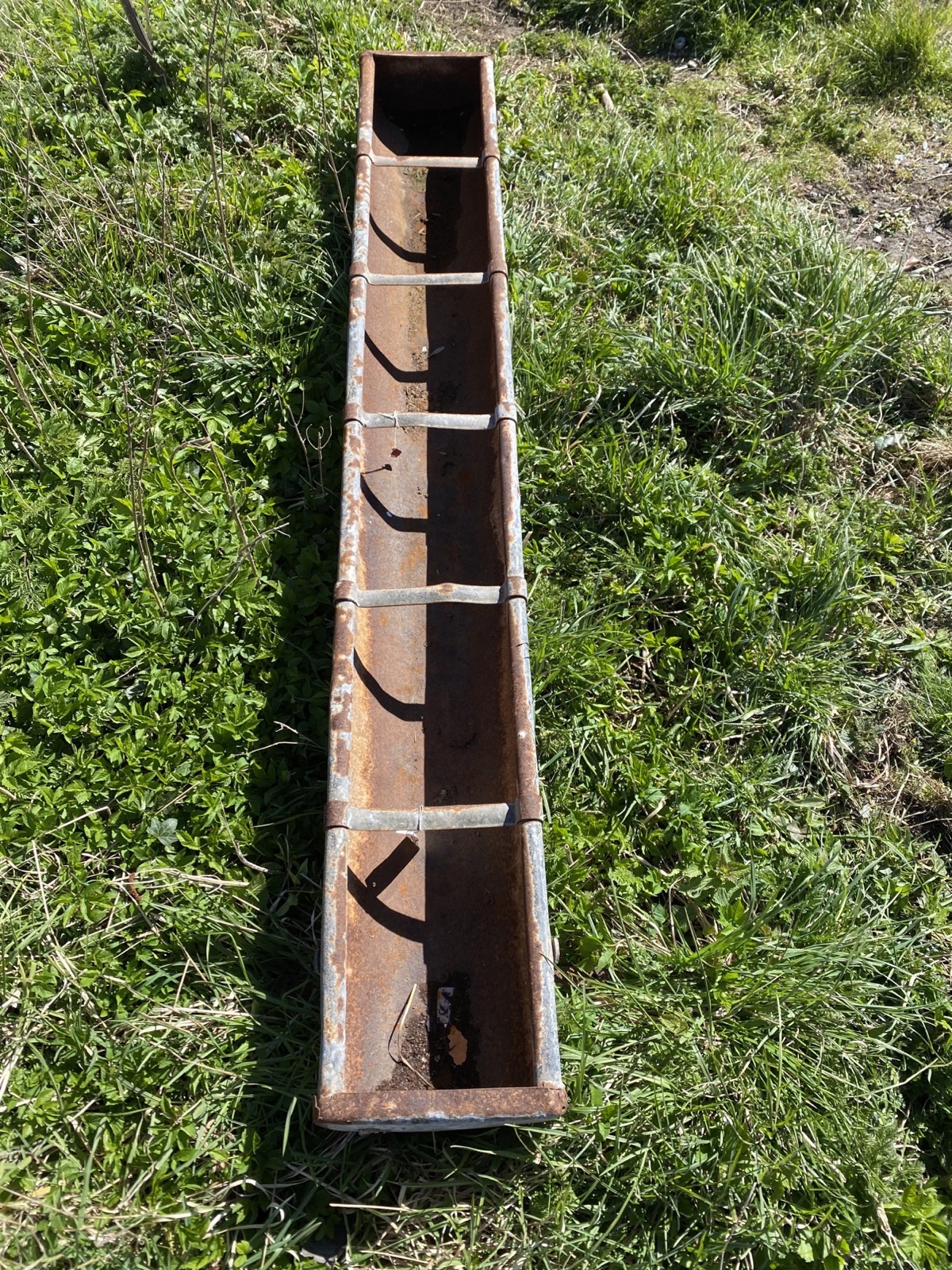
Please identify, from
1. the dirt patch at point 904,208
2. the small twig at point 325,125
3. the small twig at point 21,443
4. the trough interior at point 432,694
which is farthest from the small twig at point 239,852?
the dirt patch at point 904,208

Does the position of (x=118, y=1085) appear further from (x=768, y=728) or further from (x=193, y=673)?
(x=768, y=728)

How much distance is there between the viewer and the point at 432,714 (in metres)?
3.37

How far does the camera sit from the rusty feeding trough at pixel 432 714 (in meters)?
2.56

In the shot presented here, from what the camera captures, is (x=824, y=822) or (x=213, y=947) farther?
(x=824, y=822)

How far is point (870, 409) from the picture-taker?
430 centimetres

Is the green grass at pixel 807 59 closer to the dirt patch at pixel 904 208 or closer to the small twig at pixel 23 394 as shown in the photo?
the dirt patch at pixel 904 208

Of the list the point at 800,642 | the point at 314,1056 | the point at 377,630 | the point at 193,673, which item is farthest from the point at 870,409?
the point at 314,1056

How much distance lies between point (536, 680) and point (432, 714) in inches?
15.8

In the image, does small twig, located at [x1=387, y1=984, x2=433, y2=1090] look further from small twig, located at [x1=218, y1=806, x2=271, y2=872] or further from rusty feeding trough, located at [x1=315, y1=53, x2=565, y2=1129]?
small twig, located at [x1=218, y1=806, x2=271, y2=872]

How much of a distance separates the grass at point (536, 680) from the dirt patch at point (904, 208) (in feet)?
1.55

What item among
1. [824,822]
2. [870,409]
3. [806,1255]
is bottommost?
[806,1255]

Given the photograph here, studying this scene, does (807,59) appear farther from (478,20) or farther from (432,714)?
(432,714)

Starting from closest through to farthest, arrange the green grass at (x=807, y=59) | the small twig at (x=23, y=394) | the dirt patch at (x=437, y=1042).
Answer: the dirt patch at (x=437, y=1042)
the small twig at (x=23, y=394)
the green grass at (x=807, y=59)

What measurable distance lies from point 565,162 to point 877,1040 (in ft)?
14.4
